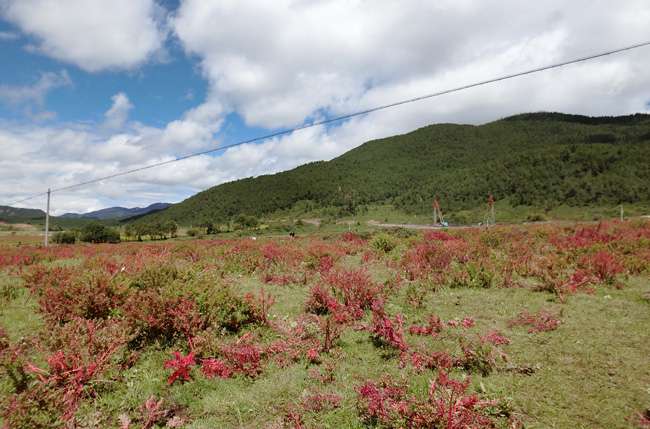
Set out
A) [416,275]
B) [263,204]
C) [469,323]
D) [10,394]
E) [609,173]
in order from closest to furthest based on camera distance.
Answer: [10,394] < [469,323] < [416,275] < [609,173] < [263,204]

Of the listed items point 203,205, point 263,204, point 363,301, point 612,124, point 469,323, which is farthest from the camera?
point 203,205

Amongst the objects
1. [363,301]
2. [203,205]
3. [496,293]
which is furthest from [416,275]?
[203,205]

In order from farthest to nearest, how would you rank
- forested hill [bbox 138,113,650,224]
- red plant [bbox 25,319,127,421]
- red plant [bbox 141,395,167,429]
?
1. forested hill [bbox 138,113,650,224]
2. red plant [bbox 25,319,127,421]
3. red plant [bbox 141,395,167,429]

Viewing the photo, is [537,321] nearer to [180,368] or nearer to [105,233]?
[180,368]

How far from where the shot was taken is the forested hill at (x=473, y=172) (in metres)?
66.8

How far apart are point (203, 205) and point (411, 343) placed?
488ft

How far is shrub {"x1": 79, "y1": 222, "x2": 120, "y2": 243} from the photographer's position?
64.7m

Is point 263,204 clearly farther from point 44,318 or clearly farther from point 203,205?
point 44,318

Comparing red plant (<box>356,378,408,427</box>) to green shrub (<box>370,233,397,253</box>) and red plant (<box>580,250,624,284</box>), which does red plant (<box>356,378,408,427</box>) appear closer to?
red plant (<box>580,250,624,284</box>)

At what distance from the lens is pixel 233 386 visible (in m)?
4.38

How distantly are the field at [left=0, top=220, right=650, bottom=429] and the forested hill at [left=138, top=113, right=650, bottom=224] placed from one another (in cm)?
6513

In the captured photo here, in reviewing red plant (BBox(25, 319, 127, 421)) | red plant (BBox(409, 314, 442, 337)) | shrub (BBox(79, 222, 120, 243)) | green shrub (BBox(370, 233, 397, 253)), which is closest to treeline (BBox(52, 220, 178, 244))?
shrub (BBox(79, 222, 120, 243))

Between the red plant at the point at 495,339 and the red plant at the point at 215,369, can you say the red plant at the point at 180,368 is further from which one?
the red plant at the point at 495,339

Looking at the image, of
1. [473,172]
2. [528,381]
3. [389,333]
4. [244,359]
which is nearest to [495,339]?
[528,381]
